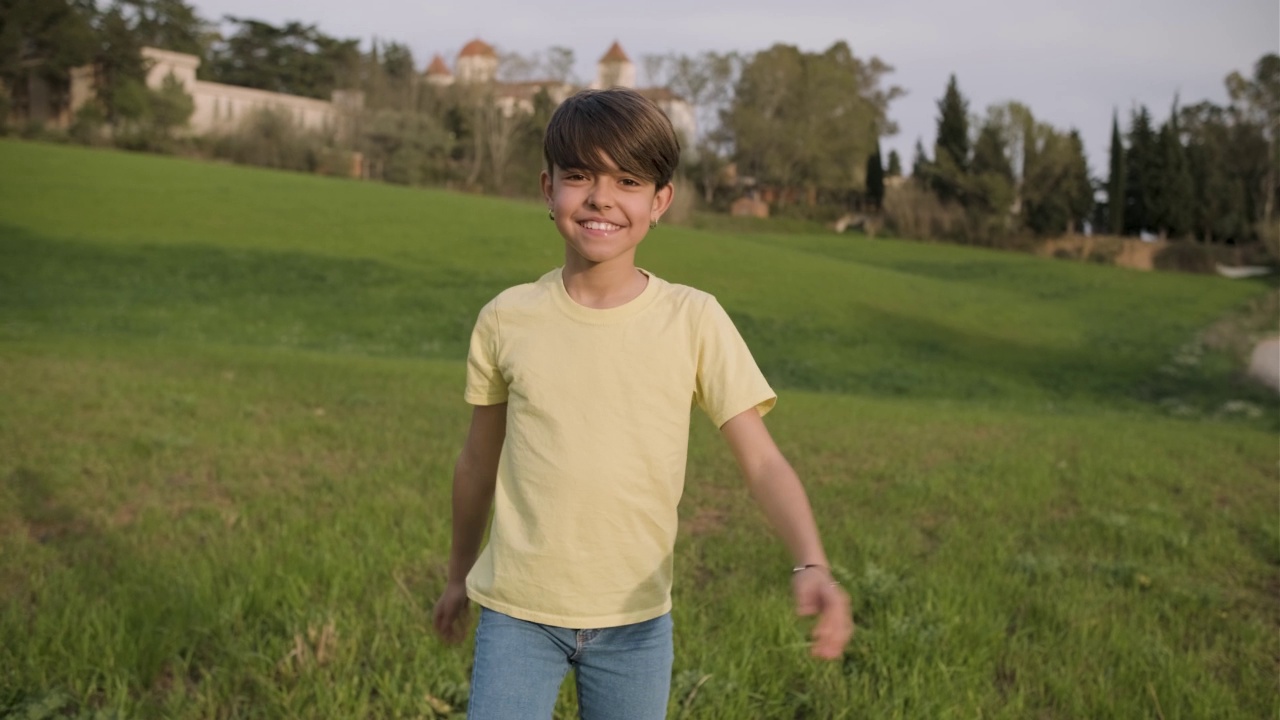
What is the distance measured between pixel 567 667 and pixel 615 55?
108132 millimetres

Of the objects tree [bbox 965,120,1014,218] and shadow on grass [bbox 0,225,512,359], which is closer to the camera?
shadow on grass [bbox 0,225,512,359]

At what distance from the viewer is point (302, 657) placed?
3500 millimetres

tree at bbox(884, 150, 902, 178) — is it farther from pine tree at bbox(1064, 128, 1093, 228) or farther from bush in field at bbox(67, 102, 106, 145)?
bush in field at bbox(67, 102, 106, 145)

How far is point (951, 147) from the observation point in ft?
210

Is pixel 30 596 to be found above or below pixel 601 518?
below

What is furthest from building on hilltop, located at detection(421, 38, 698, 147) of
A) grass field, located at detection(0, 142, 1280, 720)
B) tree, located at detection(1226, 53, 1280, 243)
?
grass field, located at detection(0, 142, 1280, 720)

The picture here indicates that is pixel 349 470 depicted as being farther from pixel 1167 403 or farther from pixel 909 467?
pixel 1167 403

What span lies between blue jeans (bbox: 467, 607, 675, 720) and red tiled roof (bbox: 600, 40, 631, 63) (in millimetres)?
102553

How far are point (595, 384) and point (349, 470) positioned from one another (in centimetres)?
494

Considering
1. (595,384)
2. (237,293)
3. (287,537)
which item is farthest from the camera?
(237,293)

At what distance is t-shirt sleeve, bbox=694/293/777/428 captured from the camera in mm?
2131

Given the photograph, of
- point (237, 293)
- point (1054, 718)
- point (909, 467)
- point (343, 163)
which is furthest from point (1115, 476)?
point (343, 163)

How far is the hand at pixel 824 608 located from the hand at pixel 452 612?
816 mm

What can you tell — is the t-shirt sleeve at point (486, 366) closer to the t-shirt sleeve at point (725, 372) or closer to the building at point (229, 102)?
the t-shirt sleeve at point (725, 372)
